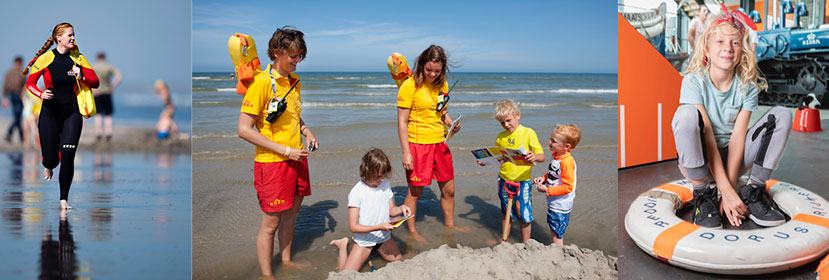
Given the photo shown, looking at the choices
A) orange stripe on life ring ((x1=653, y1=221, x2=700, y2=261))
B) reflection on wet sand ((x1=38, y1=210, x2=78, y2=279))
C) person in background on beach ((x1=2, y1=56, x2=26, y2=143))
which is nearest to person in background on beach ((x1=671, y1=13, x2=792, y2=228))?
orange stripe on life ring ((x1=653, y1=221, x2=700, y2=261))

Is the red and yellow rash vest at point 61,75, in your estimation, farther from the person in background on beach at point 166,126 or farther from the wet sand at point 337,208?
the person in background on beach at point 166,126

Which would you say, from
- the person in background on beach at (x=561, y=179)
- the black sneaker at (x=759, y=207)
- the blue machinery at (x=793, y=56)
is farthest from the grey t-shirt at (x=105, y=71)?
the blue machinery at (x=793, y=56)

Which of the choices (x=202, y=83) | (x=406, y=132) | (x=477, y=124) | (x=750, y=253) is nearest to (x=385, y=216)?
(x=406, y=132)

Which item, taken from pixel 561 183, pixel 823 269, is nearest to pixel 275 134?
pixel 561 183

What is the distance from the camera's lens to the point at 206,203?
4.40 metres

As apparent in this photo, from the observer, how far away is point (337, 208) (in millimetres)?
4176

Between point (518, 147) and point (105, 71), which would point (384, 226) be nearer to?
point (518, 147)

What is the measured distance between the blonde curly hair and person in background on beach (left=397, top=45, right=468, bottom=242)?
1.56 m

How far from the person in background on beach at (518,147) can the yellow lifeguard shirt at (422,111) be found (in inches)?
14.8

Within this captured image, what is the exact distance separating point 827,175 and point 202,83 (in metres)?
14.6

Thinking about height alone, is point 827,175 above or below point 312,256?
above

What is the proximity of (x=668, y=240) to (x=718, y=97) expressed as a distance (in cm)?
99

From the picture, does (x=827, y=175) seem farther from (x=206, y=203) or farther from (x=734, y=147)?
(x=206, y=203)

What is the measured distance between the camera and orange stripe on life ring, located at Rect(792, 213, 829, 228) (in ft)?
10.2
